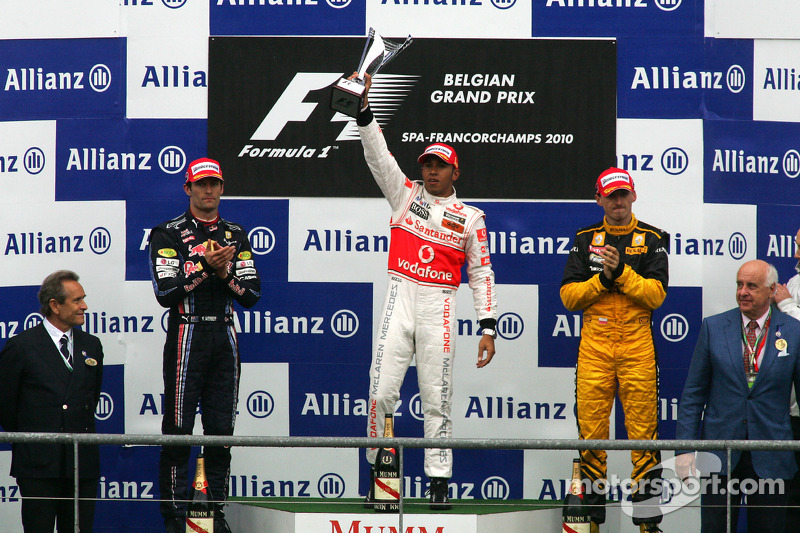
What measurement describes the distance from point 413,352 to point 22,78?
2.44 m

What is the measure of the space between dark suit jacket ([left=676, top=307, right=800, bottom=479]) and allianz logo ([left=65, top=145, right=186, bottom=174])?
260 cm

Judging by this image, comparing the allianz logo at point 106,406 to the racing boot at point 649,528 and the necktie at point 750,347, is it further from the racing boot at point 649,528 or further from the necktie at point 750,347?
the necktie at point 750,347

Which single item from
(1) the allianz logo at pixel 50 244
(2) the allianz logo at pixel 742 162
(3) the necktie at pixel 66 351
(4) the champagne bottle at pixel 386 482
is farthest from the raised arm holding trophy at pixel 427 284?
(1) the allianz logo at pixel 50 244

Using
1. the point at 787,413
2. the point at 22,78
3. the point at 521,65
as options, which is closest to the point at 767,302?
the point at 787,413

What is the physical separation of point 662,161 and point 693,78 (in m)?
0.43

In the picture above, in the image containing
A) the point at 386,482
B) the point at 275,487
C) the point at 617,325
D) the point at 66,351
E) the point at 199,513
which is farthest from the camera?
the point at 275,487

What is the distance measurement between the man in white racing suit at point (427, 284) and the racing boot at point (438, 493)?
0.19 ft

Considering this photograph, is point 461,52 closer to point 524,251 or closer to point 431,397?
point 524,251

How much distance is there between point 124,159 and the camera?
464 cm

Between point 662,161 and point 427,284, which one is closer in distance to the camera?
point 427,284

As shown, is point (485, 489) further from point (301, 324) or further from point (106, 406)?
point (106, 406)

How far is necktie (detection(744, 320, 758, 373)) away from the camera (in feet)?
11.9

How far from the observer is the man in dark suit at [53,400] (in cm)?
354

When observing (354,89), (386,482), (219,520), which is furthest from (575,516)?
(354,89)
